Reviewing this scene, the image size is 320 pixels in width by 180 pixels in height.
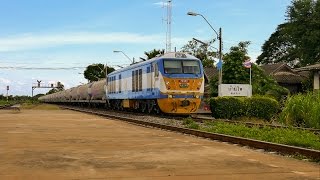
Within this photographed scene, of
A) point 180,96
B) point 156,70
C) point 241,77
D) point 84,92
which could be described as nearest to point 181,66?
point 156,70

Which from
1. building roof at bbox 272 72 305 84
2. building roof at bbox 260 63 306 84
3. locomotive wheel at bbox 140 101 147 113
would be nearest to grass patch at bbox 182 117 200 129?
locomotive wheel at bbox 140 101 147 113

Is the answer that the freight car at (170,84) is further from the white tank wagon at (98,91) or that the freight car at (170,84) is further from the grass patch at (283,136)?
the white tank wagon at (98,91)

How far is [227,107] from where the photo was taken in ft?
83.8

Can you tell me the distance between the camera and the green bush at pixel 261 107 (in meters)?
25.6

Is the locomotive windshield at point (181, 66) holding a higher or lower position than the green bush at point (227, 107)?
higher

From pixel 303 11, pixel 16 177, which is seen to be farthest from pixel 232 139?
pixel 303 11

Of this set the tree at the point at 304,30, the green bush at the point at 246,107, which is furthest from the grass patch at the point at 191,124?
the tree at the point at 304,30

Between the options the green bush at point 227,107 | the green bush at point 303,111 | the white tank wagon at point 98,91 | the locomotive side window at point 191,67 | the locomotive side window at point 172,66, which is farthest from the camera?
the white tank wagon at point 98,91

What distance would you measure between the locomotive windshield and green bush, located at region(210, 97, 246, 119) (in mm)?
2145

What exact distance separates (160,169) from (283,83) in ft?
173

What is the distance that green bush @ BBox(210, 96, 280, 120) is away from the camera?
25.5 metres

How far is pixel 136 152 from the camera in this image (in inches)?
418

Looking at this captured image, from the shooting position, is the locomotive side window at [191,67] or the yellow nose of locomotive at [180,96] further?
the locomotive side window at [191,67]

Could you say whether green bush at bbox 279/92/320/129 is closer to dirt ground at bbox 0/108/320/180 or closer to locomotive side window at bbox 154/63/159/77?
dirt ground at bbox 0/108/320/180
